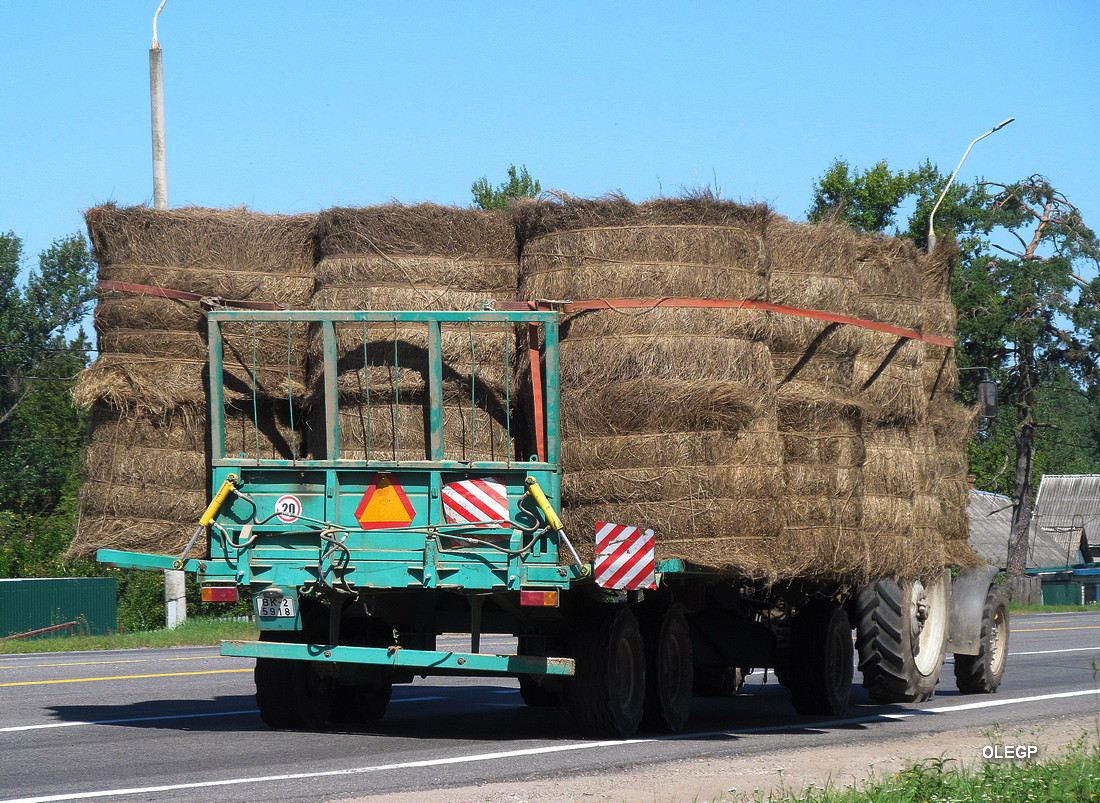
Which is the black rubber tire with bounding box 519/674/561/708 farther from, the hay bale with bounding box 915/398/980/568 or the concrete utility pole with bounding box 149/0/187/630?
the concrete utility pole with bounding box 149/0/187/630

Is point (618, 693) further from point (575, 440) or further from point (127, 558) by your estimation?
point (127, 558)

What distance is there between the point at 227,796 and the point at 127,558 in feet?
12.0

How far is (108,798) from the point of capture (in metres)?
7.88

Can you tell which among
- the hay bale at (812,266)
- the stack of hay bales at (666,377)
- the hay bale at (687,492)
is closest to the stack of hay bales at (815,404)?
the hay bale at (812,266)

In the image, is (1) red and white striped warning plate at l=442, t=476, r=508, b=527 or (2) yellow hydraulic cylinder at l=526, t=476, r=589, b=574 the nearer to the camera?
(2) yellow hydraulic cylinder at l=526, t=476, r=589, b=574

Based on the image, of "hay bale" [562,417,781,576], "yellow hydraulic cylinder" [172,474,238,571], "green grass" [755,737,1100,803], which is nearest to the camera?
"green grass" [755,737,1100,803]

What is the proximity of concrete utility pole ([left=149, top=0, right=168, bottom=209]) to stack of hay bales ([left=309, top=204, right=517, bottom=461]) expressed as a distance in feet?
29.8

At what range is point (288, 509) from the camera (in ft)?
35.8

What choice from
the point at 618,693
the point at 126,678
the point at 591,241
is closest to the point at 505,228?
the point at 591,241

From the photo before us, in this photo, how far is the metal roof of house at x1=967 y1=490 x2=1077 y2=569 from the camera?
48.9 metres

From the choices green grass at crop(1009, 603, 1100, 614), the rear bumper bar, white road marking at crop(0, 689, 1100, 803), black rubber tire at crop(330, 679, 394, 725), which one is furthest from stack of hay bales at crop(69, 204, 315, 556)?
green grass at crop(1009, 603, 1100, 614)

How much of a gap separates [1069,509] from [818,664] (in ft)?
213

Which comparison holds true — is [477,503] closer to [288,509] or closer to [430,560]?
[430,560]

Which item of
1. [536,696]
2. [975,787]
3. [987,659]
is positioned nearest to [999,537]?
[987,659]
